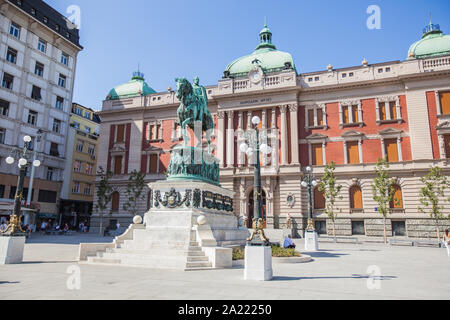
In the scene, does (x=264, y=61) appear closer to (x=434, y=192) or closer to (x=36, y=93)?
(x=434, y=192)

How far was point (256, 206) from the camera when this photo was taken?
10.0 metres

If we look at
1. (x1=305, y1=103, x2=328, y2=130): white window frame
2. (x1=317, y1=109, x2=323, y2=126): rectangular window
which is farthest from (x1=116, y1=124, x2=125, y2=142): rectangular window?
(x1=317, y1=109, x2=323, y2=126): rectangular window

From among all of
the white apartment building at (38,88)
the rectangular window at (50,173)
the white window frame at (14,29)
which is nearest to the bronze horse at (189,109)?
the white apartment building at (38,88)

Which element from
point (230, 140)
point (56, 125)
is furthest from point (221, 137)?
point (56, 125)

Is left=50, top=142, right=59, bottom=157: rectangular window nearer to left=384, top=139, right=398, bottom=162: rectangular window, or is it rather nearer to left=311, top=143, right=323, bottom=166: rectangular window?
left=311, top=143, right=323, bottom=166: rectangular window

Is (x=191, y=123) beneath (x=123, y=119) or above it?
beneath

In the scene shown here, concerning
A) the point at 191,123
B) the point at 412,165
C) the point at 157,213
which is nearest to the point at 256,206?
the point at 157,213

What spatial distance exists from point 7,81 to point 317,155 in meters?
37.3

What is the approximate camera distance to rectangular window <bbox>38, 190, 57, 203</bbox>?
41.8m

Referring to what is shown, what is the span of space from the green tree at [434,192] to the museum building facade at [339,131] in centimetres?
98

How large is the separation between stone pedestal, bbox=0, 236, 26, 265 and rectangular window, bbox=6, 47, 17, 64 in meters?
34.6

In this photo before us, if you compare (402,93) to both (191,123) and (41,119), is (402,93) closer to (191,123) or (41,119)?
(191,123)

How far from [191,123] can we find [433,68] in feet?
92.5

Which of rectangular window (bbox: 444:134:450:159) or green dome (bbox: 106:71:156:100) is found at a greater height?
green dome (bbox: 106:71:156:100)
